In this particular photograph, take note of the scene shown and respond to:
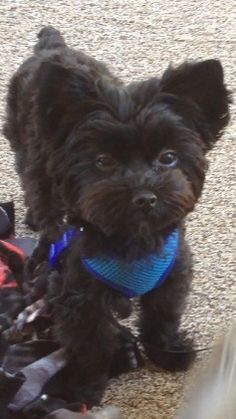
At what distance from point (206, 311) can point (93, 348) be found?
0.33 meters

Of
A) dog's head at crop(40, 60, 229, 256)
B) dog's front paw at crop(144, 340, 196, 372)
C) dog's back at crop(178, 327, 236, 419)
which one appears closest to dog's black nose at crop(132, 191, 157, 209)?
dog's head at crop(40, 60, 229, 256)

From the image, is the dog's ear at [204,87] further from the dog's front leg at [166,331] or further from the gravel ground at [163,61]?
the gravel ground at [163,61]

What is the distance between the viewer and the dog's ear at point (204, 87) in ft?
4.48

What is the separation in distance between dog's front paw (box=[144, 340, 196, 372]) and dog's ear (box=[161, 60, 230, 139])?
46 centimetres

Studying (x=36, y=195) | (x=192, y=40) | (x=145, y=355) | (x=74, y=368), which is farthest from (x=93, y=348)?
(x=192, y=40)

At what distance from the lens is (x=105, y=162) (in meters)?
1.34

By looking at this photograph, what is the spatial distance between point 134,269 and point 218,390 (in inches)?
31.5

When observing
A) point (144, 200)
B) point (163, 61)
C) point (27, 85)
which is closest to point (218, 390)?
point (144, 200)

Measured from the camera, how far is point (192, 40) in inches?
103

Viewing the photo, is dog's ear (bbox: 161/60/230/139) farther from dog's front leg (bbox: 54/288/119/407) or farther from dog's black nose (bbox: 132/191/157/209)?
dog's front leg (bbox: 54/288/119/407)

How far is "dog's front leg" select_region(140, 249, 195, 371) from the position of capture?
156 cm

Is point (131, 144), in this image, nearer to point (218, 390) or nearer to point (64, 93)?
point (64, 93)

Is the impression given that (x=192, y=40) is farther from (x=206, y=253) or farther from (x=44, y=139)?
(x=44, y=139)

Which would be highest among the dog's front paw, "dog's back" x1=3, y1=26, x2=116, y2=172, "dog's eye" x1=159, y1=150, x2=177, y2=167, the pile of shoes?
"dog's eye" x1=159, y1=150, x2=177, y2=167
